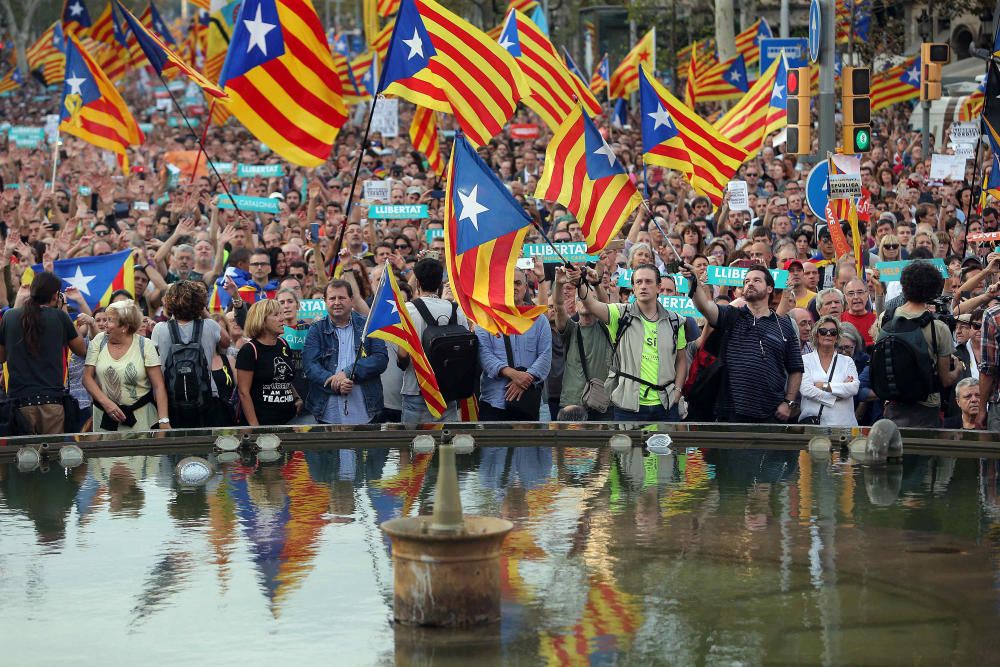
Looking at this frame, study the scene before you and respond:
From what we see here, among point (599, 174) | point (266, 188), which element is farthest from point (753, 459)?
point (266, 188)

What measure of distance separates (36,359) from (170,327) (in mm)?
860

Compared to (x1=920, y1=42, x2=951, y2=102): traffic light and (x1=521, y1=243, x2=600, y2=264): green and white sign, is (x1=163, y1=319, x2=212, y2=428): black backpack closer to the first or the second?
(x1=521, y1=243, x2=600, y2=264): green and white sign

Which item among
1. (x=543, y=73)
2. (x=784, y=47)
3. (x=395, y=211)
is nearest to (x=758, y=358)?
(x=543, y=73)

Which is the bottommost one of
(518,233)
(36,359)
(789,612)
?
(789,612)

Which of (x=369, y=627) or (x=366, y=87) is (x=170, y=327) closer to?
(x=369, y=627)

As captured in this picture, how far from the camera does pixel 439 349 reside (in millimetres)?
10797

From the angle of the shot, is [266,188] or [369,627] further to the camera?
[266,188]

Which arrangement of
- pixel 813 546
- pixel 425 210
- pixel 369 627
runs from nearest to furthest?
pixel 369 627 → pixel 813 546 → pixel 425 210

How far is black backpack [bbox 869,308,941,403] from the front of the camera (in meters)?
10.1

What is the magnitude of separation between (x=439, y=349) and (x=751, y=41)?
880 inches

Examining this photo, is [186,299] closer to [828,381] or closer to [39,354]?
[39,354]

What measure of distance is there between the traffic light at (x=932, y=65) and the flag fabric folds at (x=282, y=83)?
12.5 metres

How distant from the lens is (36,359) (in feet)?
34.6

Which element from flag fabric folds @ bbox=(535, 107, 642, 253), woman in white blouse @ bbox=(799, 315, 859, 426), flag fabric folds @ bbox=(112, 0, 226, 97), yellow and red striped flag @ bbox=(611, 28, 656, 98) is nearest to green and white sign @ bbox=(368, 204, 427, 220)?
flag fabric folds @ bbox=(112, 0, 226, 97)
